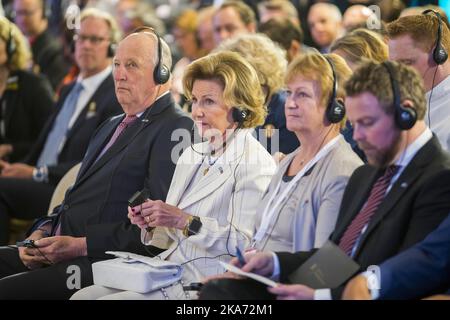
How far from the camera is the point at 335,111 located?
11.4 feet

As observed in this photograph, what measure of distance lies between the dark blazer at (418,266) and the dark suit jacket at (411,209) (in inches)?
2.0

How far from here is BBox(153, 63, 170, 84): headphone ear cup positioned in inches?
174

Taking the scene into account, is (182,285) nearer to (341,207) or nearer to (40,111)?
(341,207)

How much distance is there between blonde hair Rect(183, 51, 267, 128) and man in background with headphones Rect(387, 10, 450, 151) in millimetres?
598

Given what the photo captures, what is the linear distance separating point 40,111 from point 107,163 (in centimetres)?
232

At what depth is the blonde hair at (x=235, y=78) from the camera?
3936 millimetres

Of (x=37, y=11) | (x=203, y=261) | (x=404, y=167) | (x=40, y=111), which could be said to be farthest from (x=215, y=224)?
(x=37, y=11)

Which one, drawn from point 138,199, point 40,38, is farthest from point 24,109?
point 138,199

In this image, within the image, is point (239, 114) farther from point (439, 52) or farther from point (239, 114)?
point (439, 52)

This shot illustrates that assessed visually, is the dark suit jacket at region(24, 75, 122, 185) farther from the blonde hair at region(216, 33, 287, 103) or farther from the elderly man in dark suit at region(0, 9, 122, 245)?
the blonde hair at region(216, 33, 287, 103)

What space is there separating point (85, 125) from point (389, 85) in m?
3.09

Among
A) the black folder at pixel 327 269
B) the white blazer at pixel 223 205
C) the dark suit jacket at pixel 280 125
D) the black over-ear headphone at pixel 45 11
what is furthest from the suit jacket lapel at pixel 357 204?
the black over-ear headphone at pixel 45 11

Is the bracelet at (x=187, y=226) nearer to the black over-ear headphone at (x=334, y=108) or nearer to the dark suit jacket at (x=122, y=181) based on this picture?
the dark suit jacket at (x=122, y=181)

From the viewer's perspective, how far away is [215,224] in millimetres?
3742
